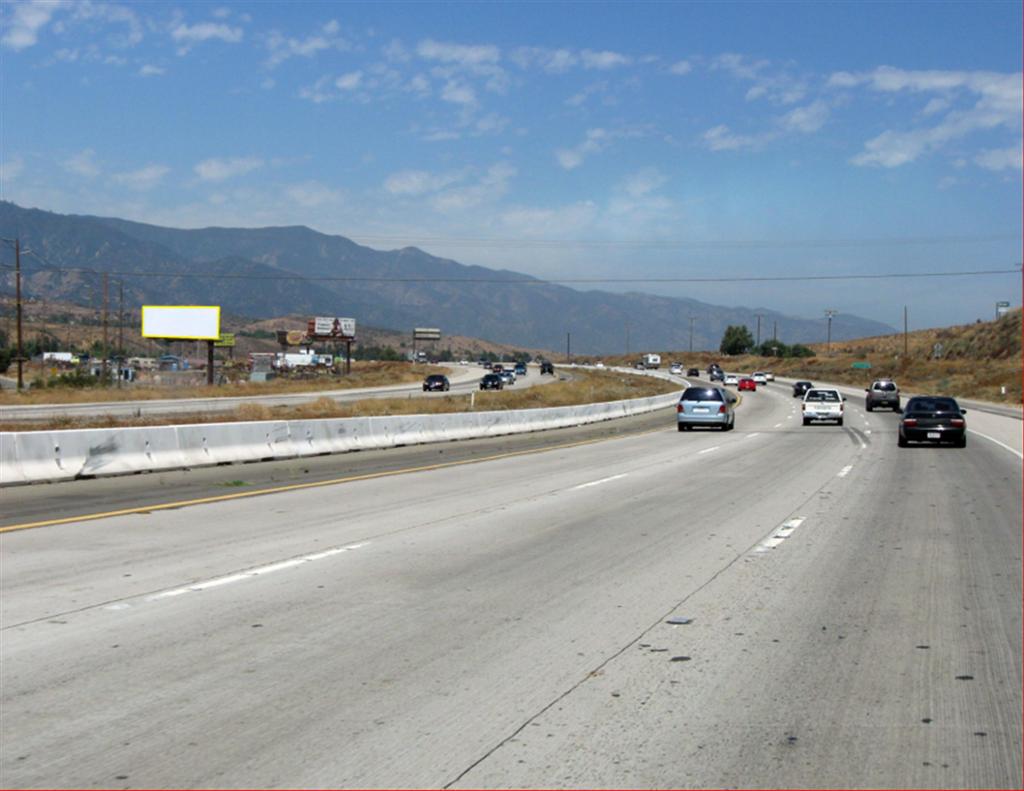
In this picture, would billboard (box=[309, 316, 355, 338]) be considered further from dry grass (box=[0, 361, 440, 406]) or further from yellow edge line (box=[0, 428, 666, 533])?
yellow edge line (box=[0, 428, 666, 533])

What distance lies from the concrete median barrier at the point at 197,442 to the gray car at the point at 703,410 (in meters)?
8.22

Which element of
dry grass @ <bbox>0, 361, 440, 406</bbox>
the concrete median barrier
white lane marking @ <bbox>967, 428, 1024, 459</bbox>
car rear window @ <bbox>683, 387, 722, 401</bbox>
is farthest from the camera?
dry grass @ <bbox>0, 361, 440, 406</bbox>

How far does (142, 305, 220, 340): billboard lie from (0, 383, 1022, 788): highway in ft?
252

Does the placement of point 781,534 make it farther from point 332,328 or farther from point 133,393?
point 332,328

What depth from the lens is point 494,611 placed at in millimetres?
8664

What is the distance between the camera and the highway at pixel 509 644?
17.4 feet

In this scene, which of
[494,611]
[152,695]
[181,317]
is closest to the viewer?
[152,695]

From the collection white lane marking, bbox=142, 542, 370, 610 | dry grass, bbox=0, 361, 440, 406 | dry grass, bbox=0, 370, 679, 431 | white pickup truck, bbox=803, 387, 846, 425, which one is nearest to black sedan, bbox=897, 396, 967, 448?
white pickup truck, bbox=803, 387, 846, 425

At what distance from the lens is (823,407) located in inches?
1816

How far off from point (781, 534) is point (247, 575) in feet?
21.1

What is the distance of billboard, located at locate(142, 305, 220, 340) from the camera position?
298ft

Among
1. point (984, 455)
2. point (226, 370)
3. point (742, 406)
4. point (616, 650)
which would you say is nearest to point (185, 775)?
point (616, 650)

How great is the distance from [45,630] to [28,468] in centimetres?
1237

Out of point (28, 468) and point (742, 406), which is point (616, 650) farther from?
point (742, 406)
